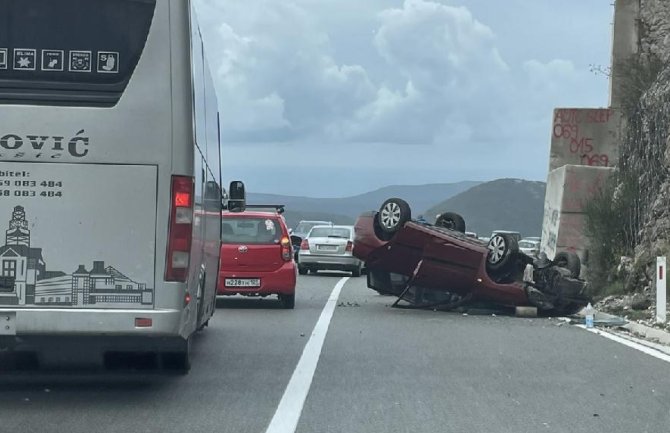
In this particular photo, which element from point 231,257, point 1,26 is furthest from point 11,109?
A: point 231,257

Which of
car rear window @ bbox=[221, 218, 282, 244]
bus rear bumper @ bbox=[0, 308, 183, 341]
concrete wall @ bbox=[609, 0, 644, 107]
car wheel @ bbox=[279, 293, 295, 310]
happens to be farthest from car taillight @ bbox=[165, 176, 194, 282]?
concrete wall @ bbox=[609, 0, 644, 107]

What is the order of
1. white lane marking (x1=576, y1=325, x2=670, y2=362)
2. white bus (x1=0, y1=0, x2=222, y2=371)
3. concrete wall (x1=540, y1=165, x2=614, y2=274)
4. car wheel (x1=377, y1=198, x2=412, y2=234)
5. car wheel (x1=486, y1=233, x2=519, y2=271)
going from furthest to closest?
concrete wall (x1=540, y1=165, x2=614, y2=274), car wheel (x1=377, y1=198, x2=412, y2=234), car wheel (x1=486, y1=233, x2=519, y2=271), white lane marking (x1=576, y1=325, x2=670, y2=362), white bus (x1=0, y1=0, x2=222, y2=371)

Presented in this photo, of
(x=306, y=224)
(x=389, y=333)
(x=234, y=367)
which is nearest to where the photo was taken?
(x=234, y=367)

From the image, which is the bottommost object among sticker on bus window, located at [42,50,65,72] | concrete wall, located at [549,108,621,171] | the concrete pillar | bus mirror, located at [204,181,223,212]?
bus mirror, located at [204,181,223,212]

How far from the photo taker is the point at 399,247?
18.9m

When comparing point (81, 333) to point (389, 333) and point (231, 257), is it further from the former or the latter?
point (231, 257)

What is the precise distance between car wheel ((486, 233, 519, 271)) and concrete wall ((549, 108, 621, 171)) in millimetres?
9241

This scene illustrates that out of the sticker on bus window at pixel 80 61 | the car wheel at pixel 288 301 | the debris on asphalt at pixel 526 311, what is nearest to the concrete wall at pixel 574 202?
the debris on asphalt at pixel 526 311

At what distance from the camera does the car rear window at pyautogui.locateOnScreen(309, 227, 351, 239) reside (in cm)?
3153

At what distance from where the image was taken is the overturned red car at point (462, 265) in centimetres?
1864

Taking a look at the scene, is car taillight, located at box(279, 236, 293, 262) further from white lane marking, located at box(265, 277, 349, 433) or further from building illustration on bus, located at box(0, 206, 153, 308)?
building illustration on bus, located at box(0, 206, 153, 308)

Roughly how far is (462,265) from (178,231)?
1071cm

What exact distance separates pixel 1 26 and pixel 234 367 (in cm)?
444

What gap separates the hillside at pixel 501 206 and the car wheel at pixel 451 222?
318 ft
